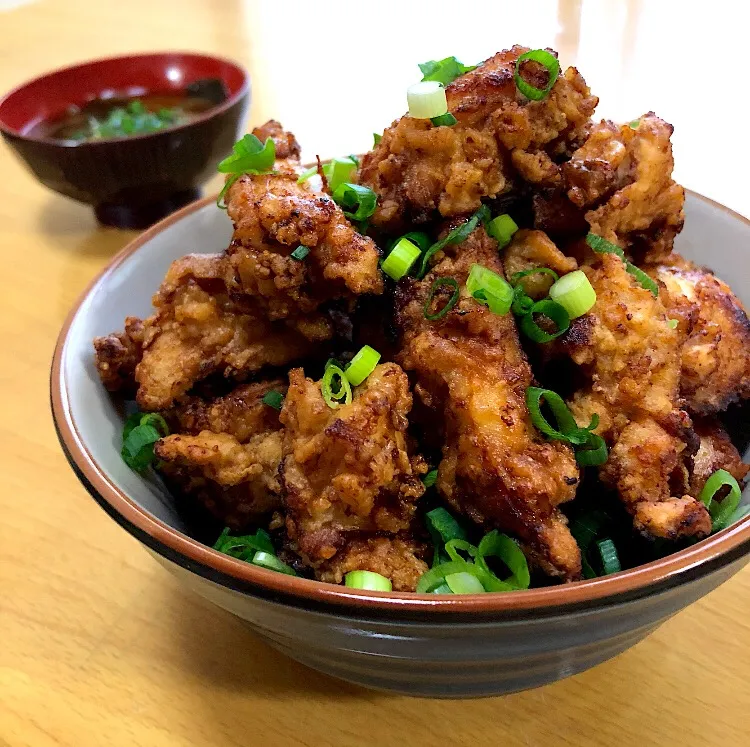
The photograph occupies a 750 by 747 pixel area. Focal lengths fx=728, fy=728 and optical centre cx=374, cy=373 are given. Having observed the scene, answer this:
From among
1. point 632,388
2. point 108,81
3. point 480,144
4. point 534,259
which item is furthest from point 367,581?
point 108,81

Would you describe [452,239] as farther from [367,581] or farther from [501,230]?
[367,581]

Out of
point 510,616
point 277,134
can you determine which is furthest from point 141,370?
point 510,616

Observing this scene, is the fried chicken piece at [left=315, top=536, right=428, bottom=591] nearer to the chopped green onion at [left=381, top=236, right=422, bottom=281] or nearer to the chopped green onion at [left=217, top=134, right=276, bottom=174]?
the chopped green onion at [left=381, top=236, right=422, bottom=281]

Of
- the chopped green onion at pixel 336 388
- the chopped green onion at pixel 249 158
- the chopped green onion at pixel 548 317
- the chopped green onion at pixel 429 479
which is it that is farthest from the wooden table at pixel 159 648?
the chopped green onion at pixel 249 158

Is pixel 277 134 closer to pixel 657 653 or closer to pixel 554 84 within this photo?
pixel 554 84

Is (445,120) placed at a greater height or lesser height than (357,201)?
greater
